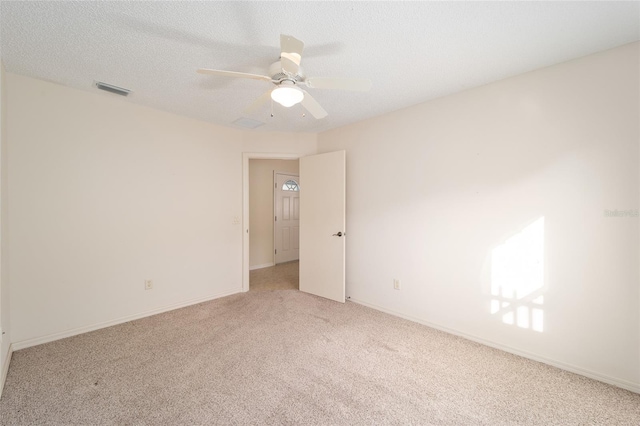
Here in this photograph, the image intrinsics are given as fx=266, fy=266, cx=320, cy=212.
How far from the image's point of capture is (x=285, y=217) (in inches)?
225

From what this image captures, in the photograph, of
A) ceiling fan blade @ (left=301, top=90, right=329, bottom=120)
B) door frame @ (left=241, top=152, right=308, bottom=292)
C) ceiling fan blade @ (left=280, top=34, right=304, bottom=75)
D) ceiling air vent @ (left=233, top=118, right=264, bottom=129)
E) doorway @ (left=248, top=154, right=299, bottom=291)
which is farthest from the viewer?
doorway @ (left=248, top=154, right=299, bottom=291)

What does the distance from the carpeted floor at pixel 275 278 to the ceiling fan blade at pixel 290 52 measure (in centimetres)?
314

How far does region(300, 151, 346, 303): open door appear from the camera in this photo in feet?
11.3

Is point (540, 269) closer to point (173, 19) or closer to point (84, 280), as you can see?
point (173, 19)

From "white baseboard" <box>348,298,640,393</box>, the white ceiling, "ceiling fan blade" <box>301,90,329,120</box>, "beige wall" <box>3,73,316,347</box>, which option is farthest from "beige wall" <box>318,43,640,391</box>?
"beige wall" <box>3,73,316,347</box>

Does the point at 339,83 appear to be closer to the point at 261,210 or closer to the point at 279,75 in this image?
the point at 279,75

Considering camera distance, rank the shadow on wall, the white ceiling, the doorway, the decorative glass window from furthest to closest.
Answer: the decorative glass window < the doorway < the shadow on wall < the white ceiling

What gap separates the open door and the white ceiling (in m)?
1.35

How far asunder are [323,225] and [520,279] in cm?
220

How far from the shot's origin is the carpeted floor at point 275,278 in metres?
4.07

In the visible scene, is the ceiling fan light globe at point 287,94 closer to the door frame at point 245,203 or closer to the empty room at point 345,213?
the empty room at point 345,213

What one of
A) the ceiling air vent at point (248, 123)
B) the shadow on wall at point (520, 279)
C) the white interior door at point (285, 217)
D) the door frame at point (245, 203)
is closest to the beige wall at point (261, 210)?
the white interior door at point (285, 217)

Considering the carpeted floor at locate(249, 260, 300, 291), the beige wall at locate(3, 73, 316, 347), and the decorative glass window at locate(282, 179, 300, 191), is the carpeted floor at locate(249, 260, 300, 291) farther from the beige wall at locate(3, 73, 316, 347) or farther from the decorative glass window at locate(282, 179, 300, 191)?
the decorative glass window at locate(282, 179, 300, 191)

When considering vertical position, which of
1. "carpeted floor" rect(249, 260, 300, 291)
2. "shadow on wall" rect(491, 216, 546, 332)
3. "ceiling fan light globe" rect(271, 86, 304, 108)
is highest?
"ceiling fan light globe" rect(271, 86, 304, 108)
